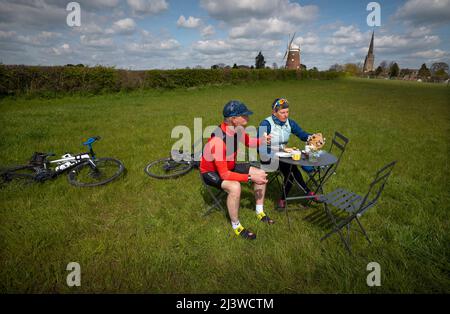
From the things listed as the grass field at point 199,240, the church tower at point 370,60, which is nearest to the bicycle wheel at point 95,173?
the grass field at point 199,240

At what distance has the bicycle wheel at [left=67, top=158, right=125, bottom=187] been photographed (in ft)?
16.9

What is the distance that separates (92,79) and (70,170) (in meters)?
19.1

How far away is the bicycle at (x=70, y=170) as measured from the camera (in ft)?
16.4

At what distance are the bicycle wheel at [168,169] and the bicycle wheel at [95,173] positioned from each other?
0.70 metres

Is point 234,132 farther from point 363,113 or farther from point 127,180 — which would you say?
point 363,113

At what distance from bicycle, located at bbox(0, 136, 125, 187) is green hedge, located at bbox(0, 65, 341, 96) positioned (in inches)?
665

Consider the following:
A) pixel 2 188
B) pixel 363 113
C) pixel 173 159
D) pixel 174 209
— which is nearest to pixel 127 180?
pixel 173 159

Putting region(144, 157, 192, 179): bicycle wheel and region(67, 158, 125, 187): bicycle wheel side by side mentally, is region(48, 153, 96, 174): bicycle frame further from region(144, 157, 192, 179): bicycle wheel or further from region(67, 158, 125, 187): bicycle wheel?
region(144, 157, 192, 179): bicycle wheel

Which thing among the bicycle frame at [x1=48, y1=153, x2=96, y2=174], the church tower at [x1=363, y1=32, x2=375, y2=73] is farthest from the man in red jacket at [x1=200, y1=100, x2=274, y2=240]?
the church tower at [x1=363, y1=32, x2=375, y2=73]

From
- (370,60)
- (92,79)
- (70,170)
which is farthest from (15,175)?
(370,60)

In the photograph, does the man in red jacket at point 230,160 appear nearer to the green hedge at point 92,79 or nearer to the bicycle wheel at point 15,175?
the bicycle wheel at point 15,175

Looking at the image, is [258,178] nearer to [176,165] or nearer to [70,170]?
[176,165]

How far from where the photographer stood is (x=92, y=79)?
68.7 ft

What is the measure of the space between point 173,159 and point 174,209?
69.9 inches
